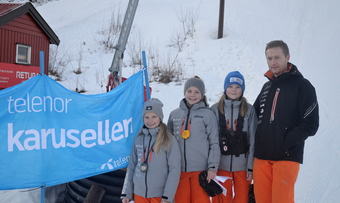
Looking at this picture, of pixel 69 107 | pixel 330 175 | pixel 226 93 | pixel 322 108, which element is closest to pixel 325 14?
pixel 322 108

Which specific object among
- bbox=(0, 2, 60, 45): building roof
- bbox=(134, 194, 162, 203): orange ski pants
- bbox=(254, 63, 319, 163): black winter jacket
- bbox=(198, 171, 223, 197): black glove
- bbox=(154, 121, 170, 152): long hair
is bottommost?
bbox=(134, 194, 162, 203): orange ski pants

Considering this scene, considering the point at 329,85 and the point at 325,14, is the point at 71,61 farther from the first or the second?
the point at 325,14

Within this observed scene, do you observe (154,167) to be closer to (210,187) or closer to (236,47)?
(210,187)

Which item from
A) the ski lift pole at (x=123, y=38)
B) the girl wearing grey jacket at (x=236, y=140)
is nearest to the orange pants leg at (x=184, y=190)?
the girl wearing grey jacket at (x=236, y=140)

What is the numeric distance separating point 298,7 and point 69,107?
17.0m

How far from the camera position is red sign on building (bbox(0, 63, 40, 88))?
434 inches

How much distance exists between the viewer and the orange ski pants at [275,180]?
275 cm

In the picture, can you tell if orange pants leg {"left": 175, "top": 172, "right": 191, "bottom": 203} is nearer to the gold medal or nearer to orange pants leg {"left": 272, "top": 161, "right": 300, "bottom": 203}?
the gold medal

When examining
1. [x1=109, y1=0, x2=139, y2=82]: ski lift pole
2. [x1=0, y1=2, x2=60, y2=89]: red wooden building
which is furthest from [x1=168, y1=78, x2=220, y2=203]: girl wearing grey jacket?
[x1=0, y1=2, x2=60, y2=89]: red wooden building

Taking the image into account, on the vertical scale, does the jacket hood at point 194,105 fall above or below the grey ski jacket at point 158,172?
above

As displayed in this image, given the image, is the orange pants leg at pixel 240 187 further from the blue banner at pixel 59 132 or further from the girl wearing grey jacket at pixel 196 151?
the blue banner at pixel 59 132

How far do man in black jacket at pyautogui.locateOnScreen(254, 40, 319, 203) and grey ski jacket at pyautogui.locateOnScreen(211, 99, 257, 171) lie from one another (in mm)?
122

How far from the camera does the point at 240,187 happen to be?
10.6 ft

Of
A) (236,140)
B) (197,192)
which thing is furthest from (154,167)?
(236,140)
